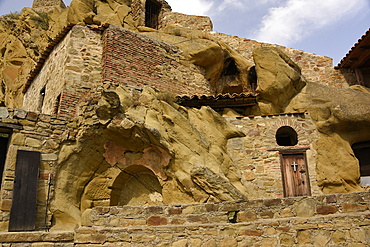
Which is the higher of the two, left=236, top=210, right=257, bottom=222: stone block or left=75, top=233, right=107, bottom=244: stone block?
left=236, top=210, right=257, bottom=222: stone block

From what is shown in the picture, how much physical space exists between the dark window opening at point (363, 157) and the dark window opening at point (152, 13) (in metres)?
10.3

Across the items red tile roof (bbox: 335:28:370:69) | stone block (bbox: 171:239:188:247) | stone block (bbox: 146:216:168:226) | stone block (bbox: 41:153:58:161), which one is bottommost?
stone block (bbox: 171:239:188:247)

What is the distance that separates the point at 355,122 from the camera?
33.1 ft

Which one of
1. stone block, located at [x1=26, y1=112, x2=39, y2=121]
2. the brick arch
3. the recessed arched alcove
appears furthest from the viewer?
the brick arch

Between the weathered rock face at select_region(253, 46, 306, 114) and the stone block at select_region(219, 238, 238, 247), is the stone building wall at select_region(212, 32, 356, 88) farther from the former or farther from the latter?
the stone block at select_region(219, 238, 238, 247)

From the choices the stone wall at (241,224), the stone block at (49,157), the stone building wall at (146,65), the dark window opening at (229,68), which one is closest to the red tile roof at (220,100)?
the stone building wall at (146,65)

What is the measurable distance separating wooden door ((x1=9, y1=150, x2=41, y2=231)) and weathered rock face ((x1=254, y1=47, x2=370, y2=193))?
22.1ft

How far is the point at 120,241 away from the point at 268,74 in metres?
7.60

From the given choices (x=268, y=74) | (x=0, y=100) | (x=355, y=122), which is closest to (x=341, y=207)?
(x=355, y=122)

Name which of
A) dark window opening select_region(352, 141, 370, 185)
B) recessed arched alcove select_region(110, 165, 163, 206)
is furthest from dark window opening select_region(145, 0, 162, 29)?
dark window opening select_region(352, 141, 370, 185)

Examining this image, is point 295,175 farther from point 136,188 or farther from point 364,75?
point 364,75

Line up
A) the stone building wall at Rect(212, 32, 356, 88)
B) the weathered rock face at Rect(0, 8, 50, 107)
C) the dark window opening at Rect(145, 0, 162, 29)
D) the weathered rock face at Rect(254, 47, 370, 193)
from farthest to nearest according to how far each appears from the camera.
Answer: the dark window opening at Rect(145, 0, 162, 29)
the weathered rock face at Rect(0, 8, 50, 107)
the stone building wall at Rect(212, 32, 356, 88)
the weathered rock face at Rect(254, 47, 370, 193)

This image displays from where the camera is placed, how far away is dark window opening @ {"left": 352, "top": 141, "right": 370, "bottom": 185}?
410 inches

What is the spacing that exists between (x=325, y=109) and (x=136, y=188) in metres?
6.12
